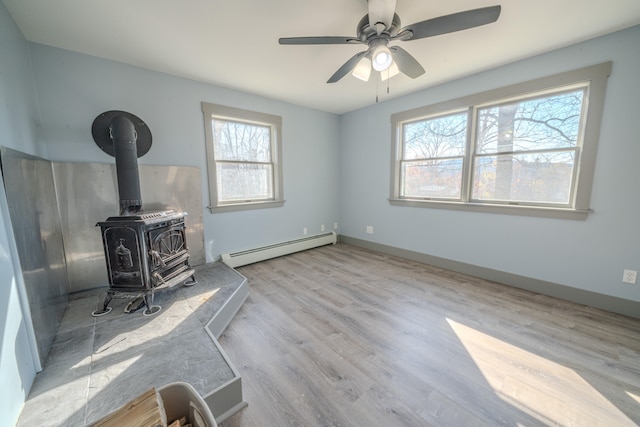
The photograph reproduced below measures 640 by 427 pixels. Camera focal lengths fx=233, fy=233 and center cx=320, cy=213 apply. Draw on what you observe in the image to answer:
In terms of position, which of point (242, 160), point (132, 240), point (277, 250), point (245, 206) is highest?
point (242, 160)

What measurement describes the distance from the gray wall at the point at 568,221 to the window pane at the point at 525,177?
23 cm

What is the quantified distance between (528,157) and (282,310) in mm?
3174

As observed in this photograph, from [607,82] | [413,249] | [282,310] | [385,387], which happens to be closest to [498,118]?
[607,82]

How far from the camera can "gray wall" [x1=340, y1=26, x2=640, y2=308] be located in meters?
2.08

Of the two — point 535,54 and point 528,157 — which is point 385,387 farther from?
point 535,54

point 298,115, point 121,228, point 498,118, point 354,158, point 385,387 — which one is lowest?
point 385,387

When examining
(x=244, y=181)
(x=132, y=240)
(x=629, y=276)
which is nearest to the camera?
(x=132, y=240)

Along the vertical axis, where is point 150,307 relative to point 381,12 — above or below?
below

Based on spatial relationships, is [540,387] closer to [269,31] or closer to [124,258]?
[124,258]

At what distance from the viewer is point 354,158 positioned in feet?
14.4

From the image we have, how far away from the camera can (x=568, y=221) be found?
2.41 metres

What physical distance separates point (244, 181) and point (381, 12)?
2667 millimetres

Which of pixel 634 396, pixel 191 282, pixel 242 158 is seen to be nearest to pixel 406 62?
pixel 242 158

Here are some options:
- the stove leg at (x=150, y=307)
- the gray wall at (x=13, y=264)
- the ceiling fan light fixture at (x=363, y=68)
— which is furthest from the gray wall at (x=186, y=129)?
the ceiling fan light fixture at (x=363, y=68)
